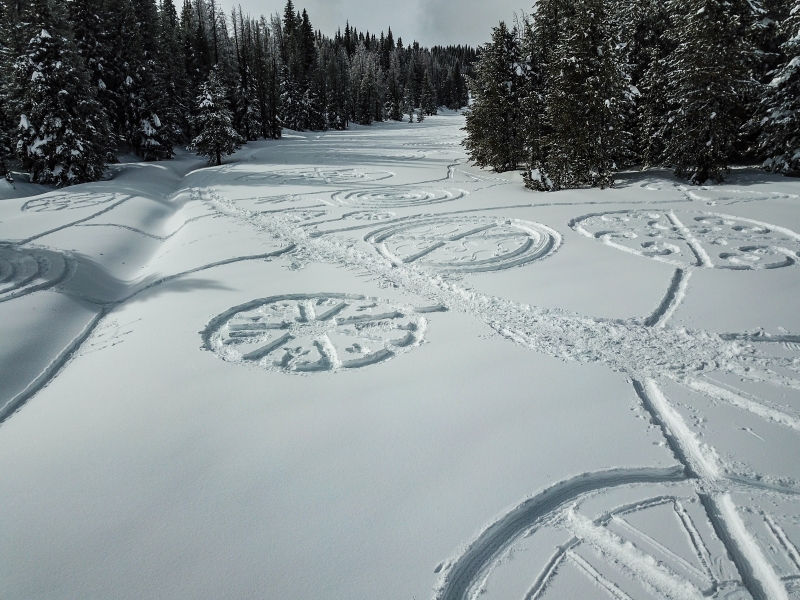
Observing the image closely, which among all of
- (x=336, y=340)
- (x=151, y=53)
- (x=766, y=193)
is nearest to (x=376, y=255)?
(x=336, y=340)

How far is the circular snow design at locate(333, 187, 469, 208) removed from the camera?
13.2m

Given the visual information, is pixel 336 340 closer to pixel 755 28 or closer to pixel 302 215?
pixel 302 215

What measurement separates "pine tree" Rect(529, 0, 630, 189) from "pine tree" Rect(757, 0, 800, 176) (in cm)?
448

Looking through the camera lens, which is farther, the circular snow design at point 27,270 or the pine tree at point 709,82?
the pine tree at point 709,82

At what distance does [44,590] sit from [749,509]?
13.9 ft

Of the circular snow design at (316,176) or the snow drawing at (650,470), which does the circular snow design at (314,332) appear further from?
the circular snow design at (316,176)

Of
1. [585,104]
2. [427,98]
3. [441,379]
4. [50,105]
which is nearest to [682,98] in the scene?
[585,104]

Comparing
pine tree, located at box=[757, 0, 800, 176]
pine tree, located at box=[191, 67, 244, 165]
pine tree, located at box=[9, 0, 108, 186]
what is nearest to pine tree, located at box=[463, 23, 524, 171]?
pine tree, located at box=[757, 0, 800, 176]

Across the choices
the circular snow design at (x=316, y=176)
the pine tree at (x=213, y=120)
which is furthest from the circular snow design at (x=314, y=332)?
the pine tree at (x=213, y=120)

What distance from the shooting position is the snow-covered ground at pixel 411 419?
8.64ft

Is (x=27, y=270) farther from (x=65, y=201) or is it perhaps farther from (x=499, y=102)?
(x=499, y=102)

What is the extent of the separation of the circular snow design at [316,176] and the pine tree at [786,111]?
12.9 meters

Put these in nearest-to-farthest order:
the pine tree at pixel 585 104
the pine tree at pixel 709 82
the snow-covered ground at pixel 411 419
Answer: the snow-covered ground at pixel 411 419 → the pine tree at pixel 709 82 → the pine tree at pixel 585 104

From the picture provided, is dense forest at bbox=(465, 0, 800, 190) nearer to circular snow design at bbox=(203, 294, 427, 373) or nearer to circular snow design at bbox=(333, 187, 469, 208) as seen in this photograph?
circular snow design at bbox=(333, 187, 469, 208)
